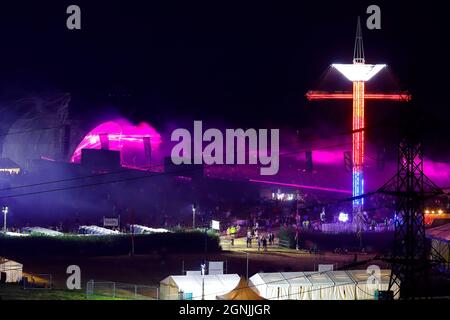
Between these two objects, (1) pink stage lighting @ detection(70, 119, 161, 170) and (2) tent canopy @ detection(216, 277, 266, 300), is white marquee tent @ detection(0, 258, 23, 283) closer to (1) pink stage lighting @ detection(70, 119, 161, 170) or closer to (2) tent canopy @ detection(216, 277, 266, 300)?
(2) tent canopy @ detection(216, 277, 266, 300)

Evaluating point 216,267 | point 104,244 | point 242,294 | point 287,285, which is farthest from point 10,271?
point 287,285

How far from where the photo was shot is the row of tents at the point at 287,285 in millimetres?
24191

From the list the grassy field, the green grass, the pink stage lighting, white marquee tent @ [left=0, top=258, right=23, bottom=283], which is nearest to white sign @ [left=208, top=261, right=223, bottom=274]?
the green grass

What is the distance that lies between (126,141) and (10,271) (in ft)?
150

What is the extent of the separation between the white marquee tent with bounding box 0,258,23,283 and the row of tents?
6.79 m

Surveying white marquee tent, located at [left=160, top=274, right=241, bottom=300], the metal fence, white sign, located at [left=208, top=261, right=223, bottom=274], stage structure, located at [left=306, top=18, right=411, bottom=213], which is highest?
stage structure, located at [left=306, top=18, right=411, bottom=213]

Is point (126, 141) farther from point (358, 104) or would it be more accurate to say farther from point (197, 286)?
point (197, 286)

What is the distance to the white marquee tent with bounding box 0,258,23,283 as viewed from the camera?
2692cm

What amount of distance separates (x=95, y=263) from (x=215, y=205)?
30.1 meters

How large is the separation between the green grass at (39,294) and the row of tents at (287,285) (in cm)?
286

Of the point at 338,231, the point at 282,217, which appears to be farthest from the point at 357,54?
the point at 282,217

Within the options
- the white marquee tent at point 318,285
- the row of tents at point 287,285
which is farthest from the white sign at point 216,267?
the white marquee tent at point 318,285

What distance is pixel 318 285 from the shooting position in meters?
24.9

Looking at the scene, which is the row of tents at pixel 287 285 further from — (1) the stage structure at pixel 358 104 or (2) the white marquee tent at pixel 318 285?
(1) the stage structure at pixel 358 104
